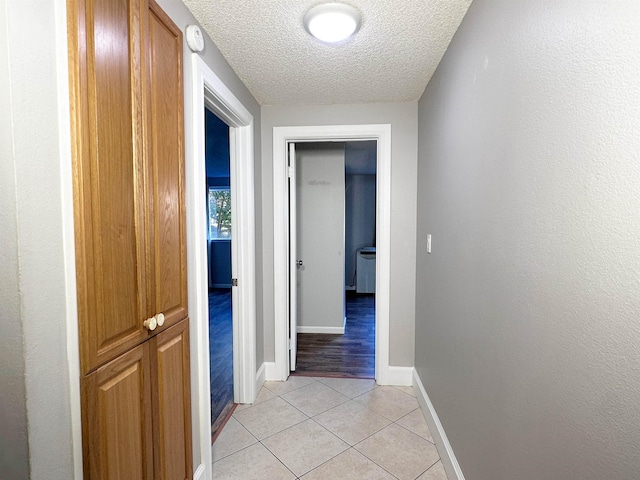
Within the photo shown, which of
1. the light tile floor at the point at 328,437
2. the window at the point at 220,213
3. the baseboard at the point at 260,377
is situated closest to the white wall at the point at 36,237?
the light tile floor at the point at 328,437

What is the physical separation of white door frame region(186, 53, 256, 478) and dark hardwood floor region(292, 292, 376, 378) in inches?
31.9

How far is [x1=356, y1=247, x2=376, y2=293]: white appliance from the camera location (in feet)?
19.9

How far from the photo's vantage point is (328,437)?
6.54ft

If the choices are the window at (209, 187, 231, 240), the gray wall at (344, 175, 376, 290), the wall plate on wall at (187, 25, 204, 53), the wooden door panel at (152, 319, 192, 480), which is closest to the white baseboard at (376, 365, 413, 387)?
the wooden door panel at (152, 319, 192, 480)

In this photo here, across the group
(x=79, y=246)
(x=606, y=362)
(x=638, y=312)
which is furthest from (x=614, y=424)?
(x=79, y=246)

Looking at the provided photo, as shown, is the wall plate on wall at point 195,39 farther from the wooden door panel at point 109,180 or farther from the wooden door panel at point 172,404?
the wooden door panel at point 172,404

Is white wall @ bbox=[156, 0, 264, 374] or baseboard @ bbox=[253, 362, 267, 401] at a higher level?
white wall @ bbox=[156, 0, 264, 374]

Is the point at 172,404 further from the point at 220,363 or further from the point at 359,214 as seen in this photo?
the point at 359,214

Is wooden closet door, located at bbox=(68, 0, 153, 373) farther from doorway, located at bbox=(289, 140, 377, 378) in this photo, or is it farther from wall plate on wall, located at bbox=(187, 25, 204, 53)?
doorway, located at bbox=(289, 140, 377, 378)

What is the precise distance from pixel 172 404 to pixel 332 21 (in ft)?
6.05

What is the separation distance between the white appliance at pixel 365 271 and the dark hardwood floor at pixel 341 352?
152 centimetres

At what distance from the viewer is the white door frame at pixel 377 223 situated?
2.57m

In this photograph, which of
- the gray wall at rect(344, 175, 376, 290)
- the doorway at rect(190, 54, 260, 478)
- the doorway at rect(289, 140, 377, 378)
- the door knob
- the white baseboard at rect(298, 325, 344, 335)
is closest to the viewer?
the door knob

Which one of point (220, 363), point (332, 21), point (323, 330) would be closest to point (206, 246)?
point (332, 21)
